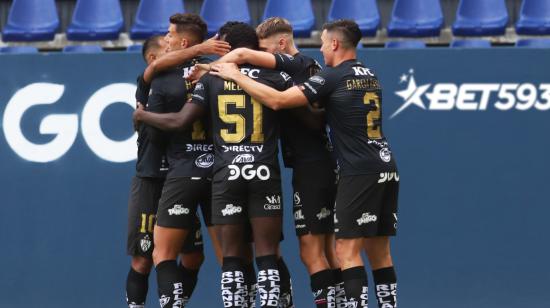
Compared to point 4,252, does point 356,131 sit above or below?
above

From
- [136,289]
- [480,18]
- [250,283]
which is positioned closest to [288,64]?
[250,283]

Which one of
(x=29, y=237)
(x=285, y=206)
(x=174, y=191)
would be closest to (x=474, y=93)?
(x=285, y=206)

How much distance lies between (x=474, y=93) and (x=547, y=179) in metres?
0.98

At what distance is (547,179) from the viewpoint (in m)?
9.71

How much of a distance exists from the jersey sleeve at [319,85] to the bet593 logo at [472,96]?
2.29 meters

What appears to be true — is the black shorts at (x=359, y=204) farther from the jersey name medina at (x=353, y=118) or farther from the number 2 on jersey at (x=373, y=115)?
the number 2 on jersey at (x=373, y=115)

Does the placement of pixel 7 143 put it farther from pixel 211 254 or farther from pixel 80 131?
pixel 211 254

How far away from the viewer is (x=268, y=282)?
24.3ft

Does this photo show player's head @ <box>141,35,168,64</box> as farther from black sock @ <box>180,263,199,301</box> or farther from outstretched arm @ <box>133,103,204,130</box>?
black sock @ <box>180,263,199,301</box>

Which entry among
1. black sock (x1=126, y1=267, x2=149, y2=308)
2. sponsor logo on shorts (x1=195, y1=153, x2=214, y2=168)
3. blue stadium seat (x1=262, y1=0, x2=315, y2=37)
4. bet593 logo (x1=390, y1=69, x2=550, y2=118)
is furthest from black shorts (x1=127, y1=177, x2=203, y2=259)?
blue stadium seat (x1=262, y1=0, x2=315, y2=37)

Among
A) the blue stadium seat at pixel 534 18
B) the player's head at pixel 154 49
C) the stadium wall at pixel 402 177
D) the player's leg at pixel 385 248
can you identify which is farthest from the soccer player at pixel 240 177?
the blue stadium seat at pixel 534 18

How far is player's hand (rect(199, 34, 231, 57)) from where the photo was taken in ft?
25.0

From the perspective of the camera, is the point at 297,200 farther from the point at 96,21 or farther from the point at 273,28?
the point at 96,21

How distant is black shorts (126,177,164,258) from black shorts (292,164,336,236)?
1053 millimetres
